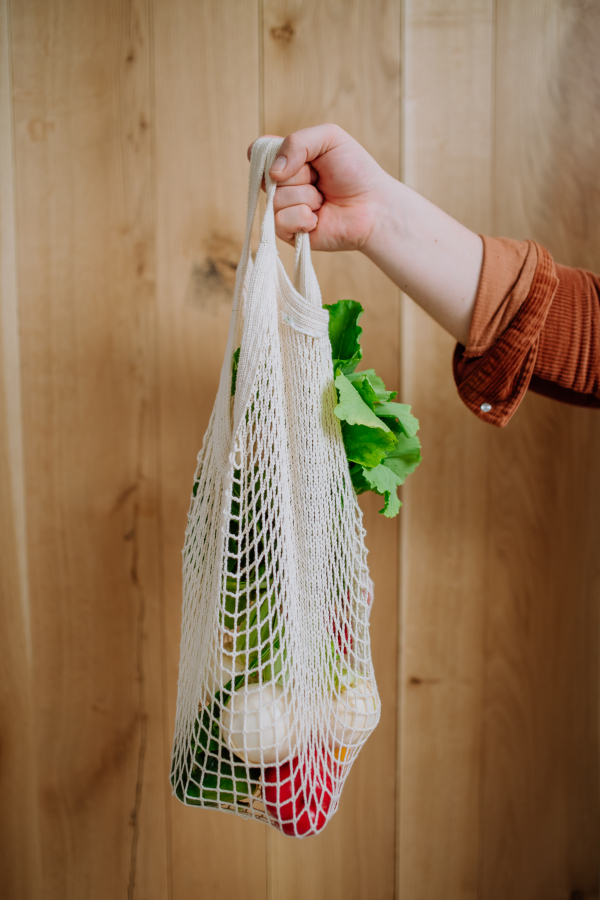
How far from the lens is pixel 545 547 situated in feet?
3.19

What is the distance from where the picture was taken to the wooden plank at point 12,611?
89cm

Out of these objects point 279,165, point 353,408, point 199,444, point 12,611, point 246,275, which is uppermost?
point 279,165

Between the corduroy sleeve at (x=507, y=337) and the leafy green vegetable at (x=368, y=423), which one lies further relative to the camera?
the corduroy sleeve at (x=507, y=337)

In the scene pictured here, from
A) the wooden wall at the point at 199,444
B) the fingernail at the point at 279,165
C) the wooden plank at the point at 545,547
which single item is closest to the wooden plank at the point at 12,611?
the wooden wall at the point at 199,444

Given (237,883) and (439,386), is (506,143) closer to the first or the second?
(439,386)

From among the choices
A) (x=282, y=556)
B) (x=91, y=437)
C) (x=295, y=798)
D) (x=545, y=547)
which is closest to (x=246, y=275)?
(x=282, y=556)

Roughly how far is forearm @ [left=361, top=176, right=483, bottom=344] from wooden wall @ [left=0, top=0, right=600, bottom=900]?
0.20 meters

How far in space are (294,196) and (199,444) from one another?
45cm

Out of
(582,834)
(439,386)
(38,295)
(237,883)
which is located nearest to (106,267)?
(38,295)

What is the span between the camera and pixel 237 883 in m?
0.97

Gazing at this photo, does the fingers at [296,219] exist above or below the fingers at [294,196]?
below

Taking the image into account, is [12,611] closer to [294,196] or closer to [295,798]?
[295,798]

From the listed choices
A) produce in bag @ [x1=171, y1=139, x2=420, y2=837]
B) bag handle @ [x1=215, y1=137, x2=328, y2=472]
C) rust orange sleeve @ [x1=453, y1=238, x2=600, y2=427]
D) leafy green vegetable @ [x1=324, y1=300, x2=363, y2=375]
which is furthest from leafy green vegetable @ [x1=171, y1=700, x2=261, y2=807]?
rust orange sleeve @ [x1=453, y1=238, x2=600, y2=427]

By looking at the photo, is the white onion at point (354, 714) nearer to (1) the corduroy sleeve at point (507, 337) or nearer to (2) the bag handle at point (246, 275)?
(2) the bag handle at point (246, 275)
